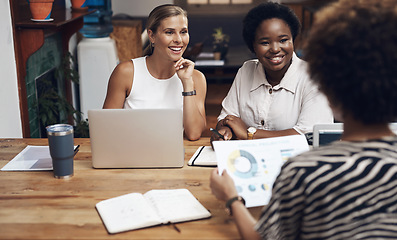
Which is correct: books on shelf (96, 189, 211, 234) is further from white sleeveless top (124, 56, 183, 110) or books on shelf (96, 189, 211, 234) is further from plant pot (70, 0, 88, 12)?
plant pot (70, 0, 88, 12)

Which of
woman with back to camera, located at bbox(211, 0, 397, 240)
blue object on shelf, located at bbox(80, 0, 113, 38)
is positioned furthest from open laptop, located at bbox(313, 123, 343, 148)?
blue object on shelf, located at bbox(80, 0, 113, 38)

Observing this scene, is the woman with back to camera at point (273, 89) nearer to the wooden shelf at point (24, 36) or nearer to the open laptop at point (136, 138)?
the open laptop at point (136, 138)

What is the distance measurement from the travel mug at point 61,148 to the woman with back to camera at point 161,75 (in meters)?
0.61

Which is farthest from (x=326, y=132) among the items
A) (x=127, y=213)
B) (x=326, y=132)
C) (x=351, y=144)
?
(x=127, y=213)

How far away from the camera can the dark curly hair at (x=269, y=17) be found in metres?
1.98

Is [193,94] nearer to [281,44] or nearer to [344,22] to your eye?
[281,44]

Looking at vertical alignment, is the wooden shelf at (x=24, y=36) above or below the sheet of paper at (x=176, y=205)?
above

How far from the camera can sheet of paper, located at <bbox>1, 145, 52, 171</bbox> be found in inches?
64.6

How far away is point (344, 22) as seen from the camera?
85 centimetres

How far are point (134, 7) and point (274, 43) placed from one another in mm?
3908

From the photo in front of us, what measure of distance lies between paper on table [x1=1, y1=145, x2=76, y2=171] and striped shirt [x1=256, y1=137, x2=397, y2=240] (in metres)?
1.03

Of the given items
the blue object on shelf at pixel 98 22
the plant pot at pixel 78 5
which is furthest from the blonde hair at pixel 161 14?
the blue object on shelf at pixel 98 22

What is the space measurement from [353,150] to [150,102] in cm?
147

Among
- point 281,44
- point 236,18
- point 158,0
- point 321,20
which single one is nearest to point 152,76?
point 281,44
